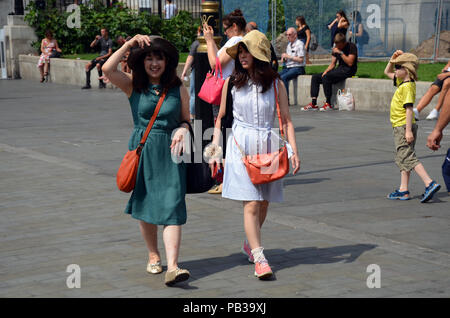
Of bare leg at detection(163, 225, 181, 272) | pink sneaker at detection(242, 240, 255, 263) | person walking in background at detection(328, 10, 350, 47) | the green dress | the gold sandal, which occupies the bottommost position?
pink sneaker at detection(242, 240, 255, 263)

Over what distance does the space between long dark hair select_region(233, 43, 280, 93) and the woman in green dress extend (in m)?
0.42

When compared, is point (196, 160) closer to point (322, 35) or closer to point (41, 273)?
point (41, 273)

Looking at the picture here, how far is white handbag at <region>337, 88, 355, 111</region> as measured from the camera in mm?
15992

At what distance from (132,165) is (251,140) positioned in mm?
848

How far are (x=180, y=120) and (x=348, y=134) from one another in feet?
24.3

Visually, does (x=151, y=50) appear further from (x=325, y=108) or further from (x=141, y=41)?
(x=325, y=108)

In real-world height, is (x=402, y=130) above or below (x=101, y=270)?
above

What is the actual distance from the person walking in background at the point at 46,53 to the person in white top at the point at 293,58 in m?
11.7

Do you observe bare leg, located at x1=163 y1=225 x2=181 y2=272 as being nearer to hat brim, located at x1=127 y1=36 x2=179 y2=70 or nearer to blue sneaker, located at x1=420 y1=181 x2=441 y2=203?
hat brim, located at x1=127 y1=36 x2=179 y2=70

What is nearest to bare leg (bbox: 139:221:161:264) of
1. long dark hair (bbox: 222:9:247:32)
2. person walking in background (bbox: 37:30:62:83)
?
long dark hair (bbox: 222:9:247:32)

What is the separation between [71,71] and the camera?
1006 inches

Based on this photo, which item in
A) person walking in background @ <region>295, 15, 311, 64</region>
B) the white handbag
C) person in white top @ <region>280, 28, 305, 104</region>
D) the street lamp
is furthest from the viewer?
the street lamp

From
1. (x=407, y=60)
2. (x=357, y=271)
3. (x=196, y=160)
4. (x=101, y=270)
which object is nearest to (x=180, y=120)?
(x=196, y=160)
